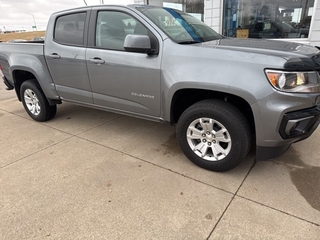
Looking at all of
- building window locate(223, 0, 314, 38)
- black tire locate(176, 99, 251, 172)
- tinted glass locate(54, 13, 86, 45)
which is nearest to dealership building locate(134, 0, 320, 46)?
building window locate(223, 0, 314, 38)

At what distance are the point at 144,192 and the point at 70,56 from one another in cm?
226

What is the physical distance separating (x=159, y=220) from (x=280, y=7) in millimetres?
6914

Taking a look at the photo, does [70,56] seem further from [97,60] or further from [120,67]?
[120,67]

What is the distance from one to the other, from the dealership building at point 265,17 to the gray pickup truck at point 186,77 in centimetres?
441

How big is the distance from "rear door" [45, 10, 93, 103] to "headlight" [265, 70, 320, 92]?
243 centimetres

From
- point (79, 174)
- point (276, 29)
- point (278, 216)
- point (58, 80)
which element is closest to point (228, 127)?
point (278, 216)

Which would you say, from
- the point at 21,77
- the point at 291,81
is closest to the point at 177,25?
the point at 291,81

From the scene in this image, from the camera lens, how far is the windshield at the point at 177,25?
2.95 metres

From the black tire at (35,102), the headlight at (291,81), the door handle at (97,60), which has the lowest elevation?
the black tire at (35,102)

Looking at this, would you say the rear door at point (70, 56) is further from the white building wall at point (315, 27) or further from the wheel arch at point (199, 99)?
the white building wall at point (315, 27)

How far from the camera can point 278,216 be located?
2178mm

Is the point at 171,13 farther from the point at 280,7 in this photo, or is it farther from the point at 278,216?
the point at 280,7

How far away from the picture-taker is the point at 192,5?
8.42 meters

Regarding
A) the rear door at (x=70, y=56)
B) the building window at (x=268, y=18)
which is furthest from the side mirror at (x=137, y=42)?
the building window at (x=268, y=18)
